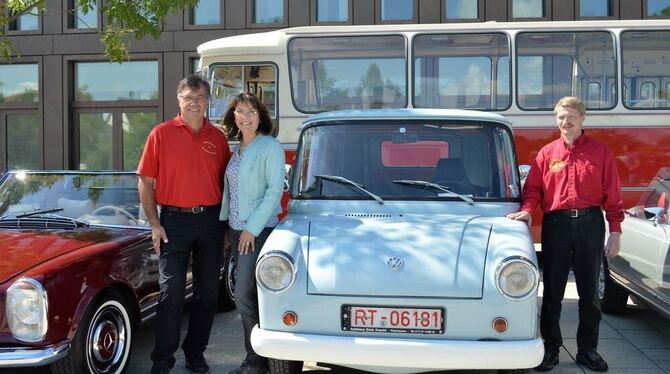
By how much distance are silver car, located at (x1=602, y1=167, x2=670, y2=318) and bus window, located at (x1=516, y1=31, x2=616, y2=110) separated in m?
2.81

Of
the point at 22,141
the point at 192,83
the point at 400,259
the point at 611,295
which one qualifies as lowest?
A: the point at 611,295

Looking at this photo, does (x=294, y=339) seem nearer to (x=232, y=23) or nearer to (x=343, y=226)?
(x=343, y=226)

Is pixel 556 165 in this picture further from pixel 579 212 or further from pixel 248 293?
pixel 248 293

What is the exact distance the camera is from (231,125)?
14.6 feet

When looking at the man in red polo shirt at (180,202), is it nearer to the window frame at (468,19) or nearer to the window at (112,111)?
the window frame at (468,19)

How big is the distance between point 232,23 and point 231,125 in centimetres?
1214

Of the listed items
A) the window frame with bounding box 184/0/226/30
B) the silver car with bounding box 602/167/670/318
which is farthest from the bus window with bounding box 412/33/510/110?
the window frame with bounding box 184/0/226/30

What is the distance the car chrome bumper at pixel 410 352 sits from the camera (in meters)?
3.24

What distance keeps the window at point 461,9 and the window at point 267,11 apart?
14.0ft

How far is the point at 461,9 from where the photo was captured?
1537 centimetres

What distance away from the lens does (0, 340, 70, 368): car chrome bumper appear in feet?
11.7

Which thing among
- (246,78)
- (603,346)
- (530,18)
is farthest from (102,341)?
(530,18)

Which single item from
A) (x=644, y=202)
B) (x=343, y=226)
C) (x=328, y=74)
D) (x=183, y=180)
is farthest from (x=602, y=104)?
(x=183, y=180)

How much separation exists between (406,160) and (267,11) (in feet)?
40.5
